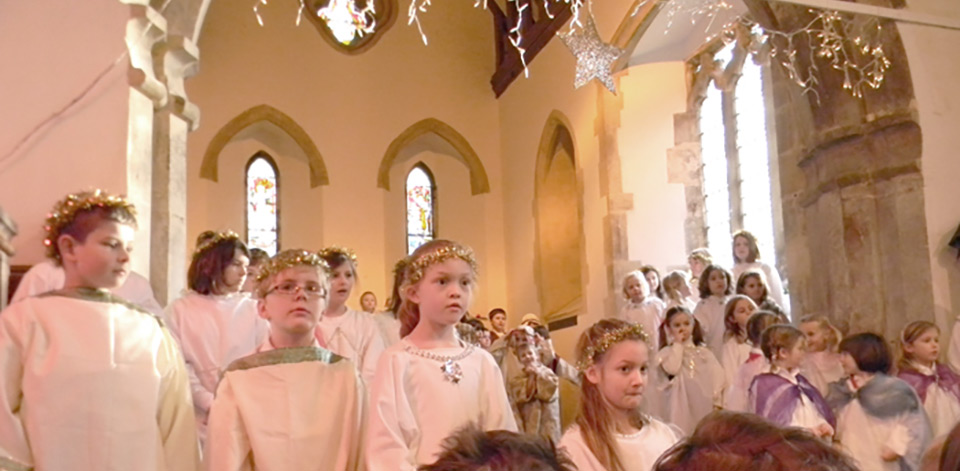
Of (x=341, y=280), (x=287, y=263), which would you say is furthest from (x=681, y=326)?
(x=287, y=263)

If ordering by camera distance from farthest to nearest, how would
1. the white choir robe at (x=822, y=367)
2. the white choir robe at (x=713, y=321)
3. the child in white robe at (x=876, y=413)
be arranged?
1. the white choir robe at (x=713, y=321)
2. the white choir robe at (x=822, y=367)
3. the child in white robe at (x=876, y=413)

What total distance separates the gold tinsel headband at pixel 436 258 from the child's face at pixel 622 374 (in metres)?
0.53

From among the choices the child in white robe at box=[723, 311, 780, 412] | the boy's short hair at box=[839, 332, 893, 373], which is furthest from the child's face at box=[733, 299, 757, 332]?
the boy's short hair at box=[839, 332, 893, 373]

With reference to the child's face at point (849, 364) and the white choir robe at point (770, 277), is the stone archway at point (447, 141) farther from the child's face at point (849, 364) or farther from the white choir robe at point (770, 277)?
the child's face at point (849, 364)

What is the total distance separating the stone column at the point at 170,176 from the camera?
19.8 ft

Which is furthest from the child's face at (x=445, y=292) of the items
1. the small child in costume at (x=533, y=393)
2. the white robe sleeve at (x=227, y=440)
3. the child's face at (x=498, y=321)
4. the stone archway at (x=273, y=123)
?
the stone archway at (x=273, y=123)

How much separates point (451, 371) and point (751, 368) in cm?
261

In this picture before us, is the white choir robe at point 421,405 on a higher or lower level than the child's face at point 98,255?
lower

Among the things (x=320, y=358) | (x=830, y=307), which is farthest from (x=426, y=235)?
→ (x=320, y=358)

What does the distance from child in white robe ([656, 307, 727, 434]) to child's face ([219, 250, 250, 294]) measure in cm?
333

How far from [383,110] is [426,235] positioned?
1.92m

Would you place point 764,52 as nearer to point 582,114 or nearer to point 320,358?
point 582,114

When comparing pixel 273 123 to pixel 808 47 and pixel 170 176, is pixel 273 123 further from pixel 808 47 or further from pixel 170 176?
pixel 808 47

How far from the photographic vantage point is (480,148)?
14.2 m
